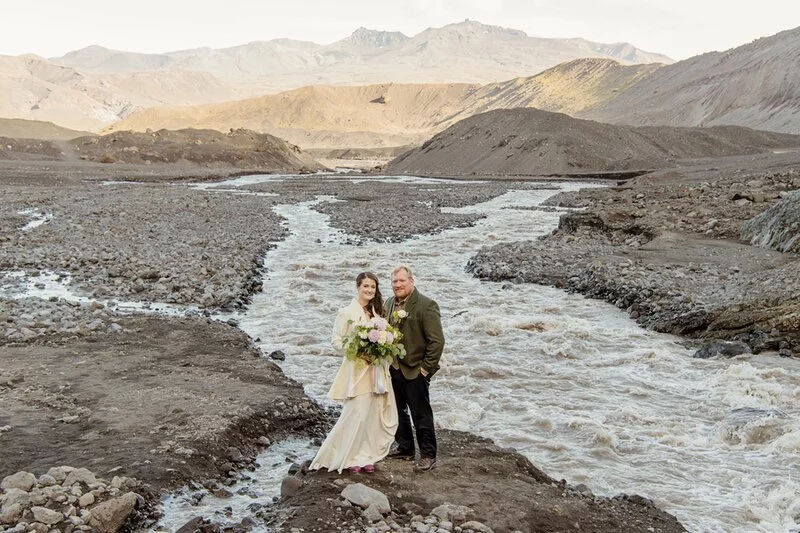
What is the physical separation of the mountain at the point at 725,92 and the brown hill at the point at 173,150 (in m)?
70.2

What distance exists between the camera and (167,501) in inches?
289

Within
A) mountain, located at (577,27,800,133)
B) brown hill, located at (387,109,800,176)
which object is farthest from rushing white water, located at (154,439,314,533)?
mountain, located at (577,27,800,133)

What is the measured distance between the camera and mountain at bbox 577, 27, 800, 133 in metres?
112

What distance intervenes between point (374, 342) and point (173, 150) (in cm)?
8713

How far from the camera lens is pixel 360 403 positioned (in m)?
7.55

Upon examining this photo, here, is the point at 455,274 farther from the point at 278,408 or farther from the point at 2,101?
the point at 2,101

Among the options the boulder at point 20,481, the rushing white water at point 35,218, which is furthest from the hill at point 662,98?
the boulder at point 20,481

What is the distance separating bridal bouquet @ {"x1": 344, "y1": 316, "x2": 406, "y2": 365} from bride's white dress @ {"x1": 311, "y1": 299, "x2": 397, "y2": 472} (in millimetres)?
104

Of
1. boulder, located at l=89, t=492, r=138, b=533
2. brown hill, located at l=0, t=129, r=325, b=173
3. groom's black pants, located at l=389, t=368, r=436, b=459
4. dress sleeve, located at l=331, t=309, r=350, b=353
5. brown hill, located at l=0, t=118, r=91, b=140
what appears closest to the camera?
boulder, located at l=89, t=492, r=138, b=533

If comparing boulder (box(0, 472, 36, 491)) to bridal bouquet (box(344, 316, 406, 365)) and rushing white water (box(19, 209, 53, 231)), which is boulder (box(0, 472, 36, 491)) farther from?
rushing white water (box(19, 209, 53, 231))

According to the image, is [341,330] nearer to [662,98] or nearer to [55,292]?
[55,292]

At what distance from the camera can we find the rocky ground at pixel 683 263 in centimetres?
1474

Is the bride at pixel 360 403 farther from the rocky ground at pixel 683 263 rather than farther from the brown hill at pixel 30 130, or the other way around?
the brown hill at pixel 30 130

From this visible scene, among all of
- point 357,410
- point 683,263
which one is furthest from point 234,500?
point 683,263
